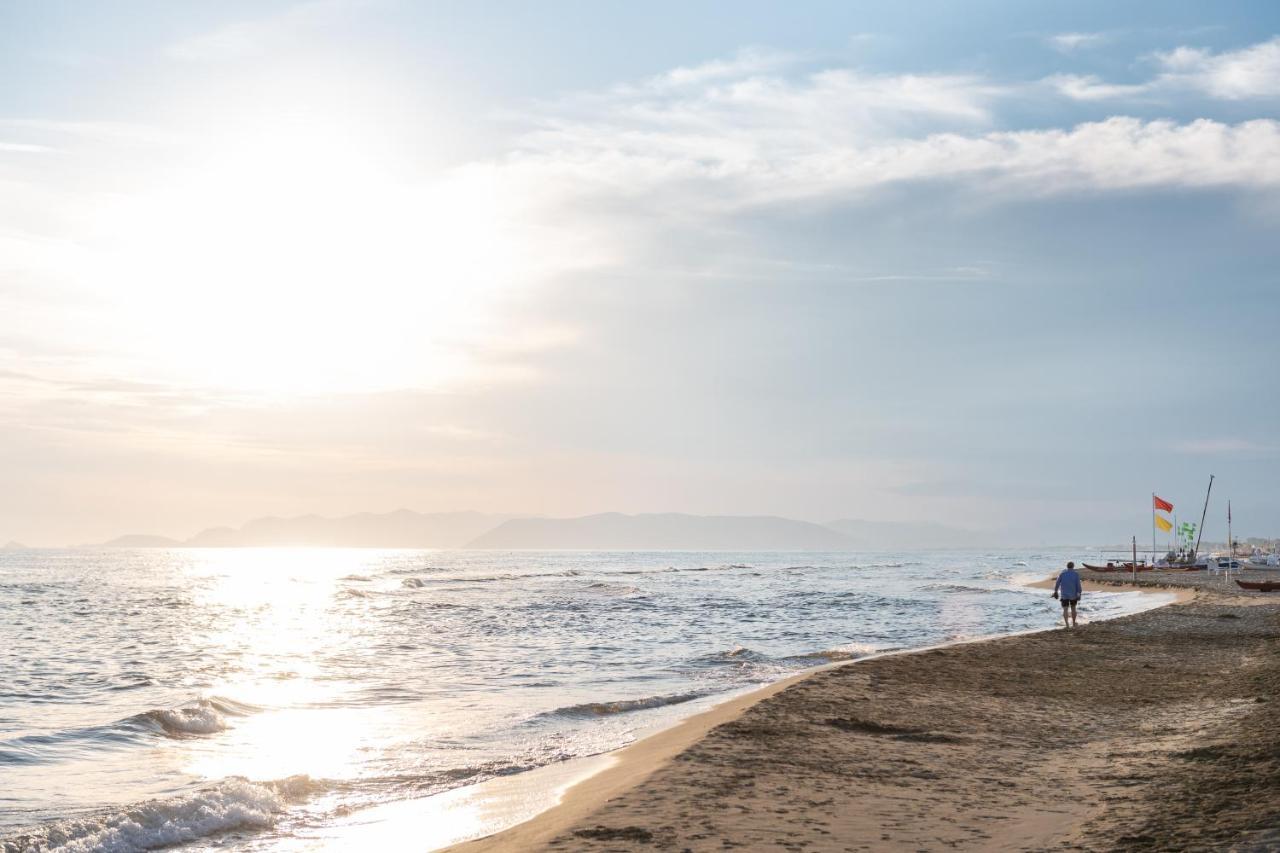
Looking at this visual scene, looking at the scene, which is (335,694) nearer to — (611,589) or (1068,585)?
(1068,585)

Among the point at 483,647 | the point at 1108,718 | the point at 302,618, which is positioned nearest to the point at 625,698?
the point at 1108,718

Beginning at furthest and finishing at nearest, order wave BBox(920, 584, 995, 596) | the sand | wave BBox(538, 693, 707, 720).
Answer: wave BBox(920, 584, 995, 596), wave BBox(538, 693, 707, 720), the sand

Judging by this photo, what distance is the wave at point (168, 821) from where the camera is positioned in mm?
9070

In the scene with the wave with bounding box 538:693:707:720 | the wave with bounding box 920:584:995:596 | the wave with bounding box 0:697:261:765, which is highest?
the wave with bounding box 0:697:261:765

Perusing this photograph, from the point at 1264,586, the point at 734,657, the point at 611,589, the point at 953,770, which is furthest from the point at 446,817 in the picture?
the point at 611,589

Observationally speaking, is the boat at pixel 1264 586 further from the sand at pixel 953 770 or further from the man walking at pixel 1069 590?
the sand at pixel 953 770

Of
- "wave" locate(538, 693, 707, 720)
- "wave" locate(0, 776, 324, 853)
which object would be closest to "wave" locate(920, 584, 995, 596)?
"wave" locate(538, 693, 707, 720)

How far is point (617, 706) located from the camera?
Result: 56.6 feet

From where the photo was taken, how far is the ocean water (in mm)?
10664

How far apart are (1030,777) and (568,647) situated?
2056 cm

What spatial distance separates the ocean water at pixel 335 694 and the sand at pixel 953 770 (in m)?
2.76

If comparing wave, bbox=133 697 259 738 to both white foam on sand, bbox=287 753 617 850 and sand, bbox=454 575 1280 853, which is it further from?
sand, bbox=454 575 1280 853

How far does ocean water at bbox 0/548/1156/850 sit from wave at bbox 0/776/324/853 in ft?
0.08

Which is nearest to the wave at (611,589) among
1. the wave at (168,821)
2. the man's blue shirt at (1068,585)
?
the man's blue shirt at (1068,585)
